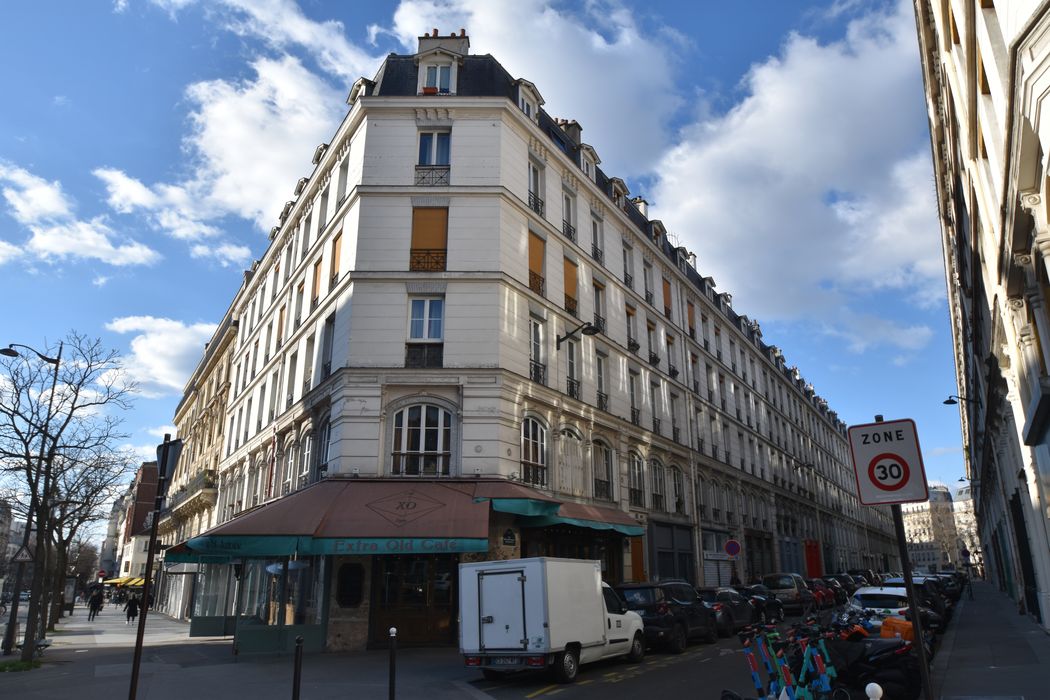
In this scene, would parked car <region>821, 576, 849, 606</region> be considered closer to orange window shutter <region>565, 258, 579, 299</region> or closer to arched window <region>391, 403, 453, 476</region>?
orange window shutter <region>565, 258, 579, 299</region>

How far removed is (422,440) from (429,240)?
6006 millimetres

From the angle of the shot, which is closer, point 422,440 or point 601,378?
point 422,440

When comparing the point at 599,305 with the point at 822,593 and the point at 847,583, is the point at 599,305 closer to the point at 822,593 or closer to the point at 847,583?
the point at 822,593

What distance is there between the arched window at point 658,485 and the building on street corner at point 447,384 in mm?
159

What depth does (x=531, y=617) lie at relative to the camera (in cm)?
1172

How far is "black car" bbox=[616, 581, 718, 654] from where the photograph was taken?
51.3 feet

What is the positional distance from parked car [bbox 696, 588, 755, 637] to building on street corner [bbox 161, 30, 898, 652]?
323 centimetres

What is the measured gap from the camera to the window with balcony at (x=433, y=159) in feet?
70.6

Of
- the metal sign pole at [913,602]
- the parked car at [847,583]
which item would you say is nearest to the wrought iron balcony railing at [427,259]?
the metal sign pole at [913,602]

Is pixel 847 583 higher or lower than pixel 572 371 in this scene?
lower

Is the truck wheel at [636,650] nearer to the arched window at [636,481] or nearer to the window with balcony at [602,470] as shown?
the window with balcony at [602,470]

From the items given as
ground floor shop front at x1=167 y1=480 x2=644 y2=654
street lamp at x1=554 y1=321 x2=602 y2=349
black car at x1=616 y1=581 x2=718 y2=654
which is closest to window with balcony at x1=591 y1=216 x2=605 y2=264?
street lamp at x1=554 y1=321 x2=602 y2=349

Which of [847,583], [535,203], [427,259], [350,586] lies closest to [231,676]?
[350,586]

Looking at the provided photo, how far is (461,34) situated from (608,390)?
13466mm
